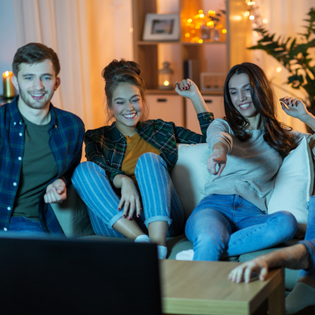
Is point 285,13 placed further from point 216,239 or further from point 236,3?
point 216,239

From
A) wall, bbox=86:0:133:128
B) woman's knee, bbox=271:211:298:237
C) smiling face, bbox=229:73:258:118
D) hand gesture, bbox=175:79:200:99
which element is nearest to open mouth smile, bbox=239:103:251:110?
smiling face, bbox=229:73:258:118

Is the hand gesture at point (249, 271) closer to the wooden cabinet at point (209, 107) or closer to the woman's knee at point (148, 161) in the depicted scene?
the woman's knee at point (148, 161)

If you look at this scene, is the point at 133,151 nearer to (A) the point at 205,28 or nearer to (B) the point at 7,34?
(B) the point at 7,34

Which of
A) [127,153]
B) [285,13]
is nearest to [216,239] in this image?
[127,153]

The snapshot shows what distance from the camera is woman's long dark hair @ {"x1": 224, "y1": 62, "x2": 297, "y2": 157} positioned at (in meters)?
1.73

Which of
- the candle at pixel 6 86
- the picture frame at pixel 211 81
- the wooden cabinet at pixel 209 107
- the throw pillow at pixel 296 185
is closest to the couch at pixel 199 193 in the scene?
the throw pillow at pixel 296 185

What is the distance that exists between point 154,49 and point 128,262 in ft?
12.5

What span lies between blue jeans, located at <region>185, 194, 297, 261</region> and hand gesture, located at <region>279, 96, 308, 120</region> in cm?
50

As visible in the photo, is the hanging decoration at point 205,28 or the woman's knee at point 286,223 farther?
the hanging decoration at point 205,28

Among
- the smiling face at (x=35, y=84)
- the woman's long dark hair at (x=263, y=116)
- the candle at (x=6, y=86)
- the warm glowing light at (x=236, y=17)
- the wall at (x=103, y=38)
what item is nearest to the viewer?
the smiling face at (x=35, y=84)

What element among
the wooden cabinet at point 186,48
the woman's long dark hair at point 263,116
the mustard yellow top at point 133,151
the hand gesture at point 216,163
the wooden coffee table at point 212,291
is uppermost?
the wooden cabinet at point 186,48

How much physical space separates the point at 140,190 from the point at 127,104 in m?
0.45

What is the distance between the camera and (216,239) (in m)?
1.37

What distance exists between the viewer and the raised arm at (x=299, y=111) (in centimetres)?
176
